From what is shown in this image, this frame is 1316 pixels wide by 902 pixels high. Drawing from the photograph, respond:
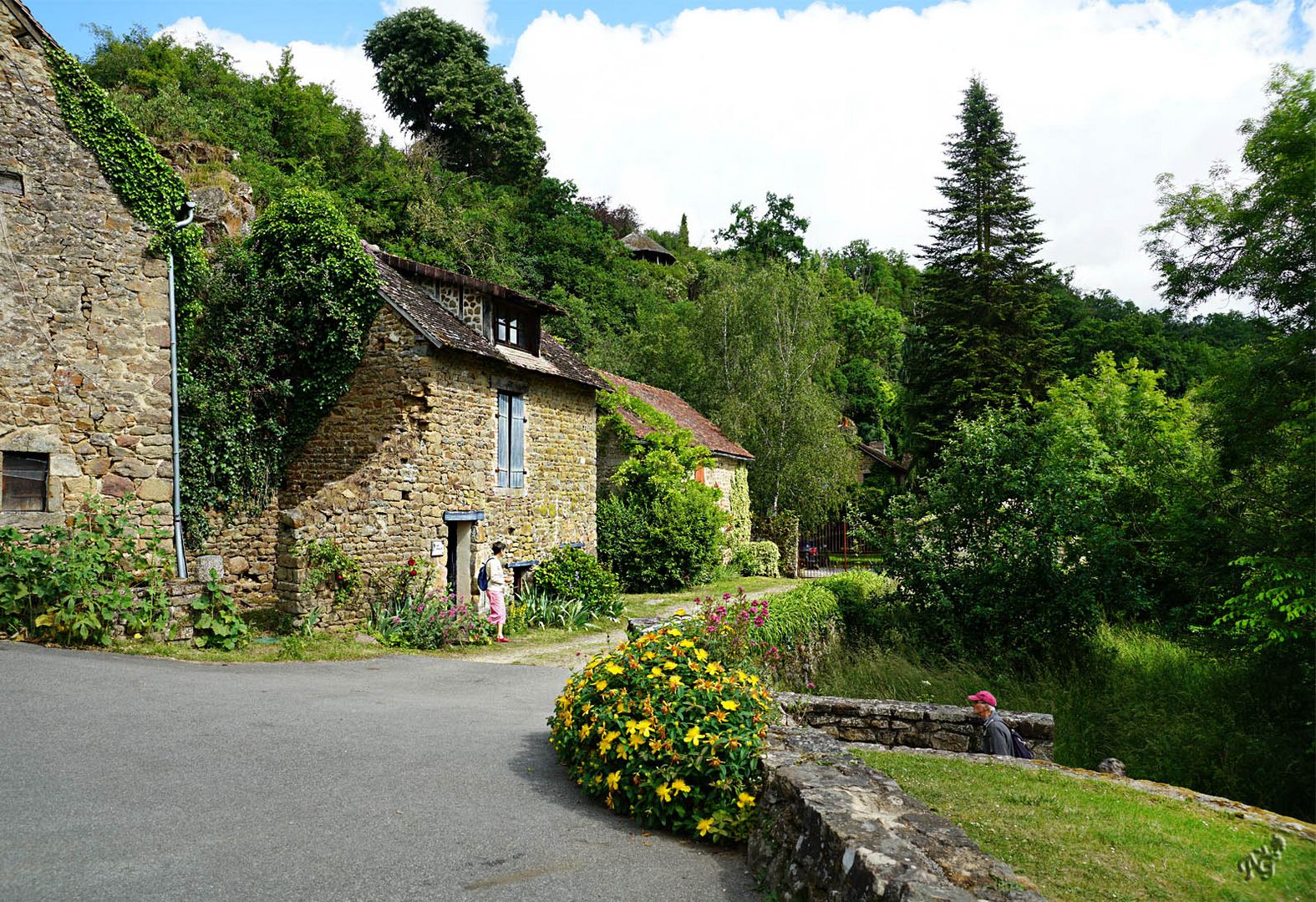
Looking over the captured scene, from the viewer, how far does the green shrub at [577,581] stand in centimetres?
1731

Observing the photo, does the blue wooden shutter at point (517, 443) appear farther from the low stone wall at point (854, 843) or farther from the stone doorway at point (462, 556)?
the low stone wall at point (854, 843)

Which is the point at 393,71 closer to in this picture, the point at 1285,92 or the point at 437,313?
the point at 437,313

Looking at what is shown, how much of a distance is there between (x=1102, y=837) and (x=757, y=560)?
22731mm

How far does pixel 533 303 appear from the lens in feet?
58.3

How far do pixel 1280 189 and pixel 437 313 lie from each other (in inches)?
530

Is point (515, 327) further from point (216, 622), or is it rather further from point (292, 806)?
point (292, 806)

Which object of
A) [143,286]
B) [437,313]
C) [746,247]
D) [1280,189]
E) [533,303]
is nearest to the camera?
[1280,189]

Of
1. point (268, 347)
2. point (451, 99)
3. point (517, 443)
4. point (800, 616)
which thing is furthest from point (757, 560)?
point (451, 99)

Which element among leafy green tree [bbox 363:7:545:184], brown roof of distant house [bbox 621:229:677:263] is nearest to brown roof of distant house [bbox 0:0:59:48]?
leafy green tree [bbox 363:7:545:184]

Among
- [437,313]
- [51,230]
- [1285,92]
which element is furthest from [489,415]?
[1285,92]

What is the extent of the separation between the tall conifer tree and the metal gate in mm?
4778

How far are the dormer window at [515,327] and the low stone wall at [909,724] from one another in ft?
38.0

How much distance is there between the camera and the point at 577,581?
17.6m

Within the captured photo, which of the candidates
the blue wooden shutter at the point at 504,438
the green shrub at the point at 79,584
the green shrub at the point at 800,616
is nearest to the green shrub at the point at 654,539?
the blue wooden shutter at the point at 504,438
